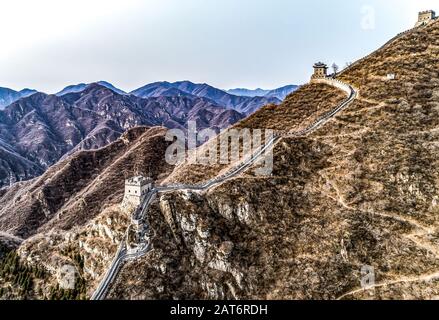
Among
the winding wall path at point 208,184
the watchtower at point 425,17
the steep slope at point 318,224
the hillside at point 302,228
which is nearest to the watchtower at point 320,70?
the winding wall path at point 208,184

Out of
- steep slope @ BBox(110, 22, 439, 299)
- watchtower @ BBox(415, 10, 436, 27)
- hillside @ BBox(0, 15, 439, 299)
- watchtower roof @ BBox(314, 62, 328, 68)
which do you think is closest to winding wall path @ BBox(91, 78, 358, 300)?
hillside @ BBox(0, 15, 439, 299)

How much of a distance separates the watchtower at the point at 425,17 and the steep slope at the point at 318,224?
7861cm

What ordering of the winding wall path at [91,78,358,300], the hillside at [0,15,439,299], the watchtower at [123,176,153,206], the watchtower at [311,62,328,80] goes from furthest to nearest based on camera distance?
the watchtower at [311,62,328,80] < the watchtower at [123,176,153,206] < the hillside at [0,15,439,299] < the winding wall path at [91,78,358,300]

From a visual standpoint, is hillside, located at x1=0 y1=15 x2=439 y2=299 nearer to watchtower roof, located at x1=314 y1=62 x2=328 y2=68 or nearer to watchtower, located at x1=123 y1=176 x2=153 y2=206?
watchtower, located at x1=123 y1=176 x2=153 y2=206

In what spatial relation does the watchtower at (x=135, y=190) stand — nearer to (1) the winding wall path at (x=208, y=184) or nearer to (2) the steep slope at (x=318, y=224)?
(1) the winding wall path at (x=208, y=184)

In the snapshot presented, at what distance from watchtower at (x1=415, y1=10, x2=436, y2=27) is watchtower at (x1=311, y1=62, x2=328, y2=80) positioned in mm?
53902

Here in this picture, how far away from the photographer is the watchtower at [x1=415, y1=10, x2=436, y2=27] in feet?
554

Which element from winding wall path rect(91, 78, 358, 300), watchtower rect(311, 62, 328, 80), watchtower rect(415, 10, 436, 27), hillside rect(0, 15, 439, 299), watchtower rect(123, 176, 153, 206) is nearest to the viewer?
winding wall path rect(91, 78, 358, 300)

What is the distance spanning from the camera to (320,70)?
Result: 156 meters

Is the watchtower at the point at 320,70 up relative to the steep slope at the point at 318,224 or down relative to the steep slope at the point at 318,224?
up

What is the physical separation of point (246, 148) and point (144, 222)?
47007 millimetres

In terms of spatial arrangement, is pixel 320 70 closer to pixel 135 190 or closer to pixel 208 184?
pixel 208 184

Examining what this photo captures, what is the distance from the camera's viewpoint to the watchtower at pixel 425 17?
6654 inches
